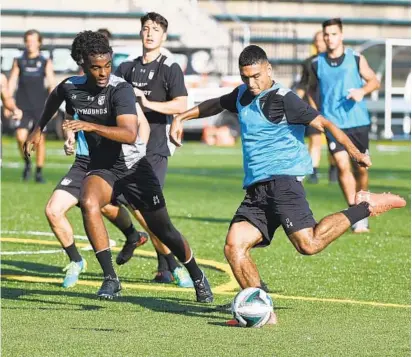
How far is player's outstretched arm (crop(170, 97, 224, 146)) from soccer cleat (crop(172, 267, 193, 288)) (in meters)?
1.59

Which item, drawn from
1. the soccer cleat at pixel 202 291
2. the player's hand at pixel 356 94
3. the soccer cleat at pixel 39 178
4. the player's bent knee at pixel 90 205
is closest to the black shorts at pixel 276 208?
the soccer cleat at pixel 202 291

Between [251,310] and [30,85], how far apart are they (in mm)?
13021

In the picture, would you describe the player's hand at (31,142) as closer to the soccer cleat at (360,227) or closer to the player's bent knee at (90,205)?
the player's bent knee at (90,205)

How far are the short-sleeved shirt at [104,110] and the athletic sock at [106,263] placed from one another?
680 millimetres

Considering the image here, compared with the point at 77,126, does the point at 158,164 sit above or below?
below

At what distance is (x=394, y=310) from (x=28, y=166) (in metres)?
12.8

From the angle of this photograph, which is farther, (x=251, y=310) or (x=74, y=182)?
(x=74, y=182)

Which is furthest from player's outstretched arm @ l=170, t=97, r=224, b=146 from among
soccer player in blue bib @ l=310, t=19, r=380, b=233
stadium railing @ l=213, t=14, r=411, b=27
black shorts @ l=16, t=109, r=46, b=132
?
stadium railing @ l=213, t=14, r=411, b=27

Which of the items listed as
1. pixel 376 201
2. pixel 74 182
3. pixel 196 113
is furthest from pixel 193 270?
pixel 376 201

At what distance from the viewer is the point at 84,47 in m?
9.66

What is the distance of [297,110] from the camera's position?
9.14 meters

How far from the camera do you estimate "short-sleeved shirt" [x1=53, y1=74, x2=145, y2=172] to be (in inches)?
387

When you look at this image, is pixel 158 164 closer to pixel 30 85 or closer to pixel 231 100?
pixel 231 100

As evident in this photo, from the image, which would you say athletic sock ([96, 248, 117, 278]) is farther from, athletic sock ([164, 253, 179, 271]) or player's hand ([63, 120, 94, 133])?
athletic sock ([164, 253, 179, 271])
